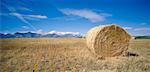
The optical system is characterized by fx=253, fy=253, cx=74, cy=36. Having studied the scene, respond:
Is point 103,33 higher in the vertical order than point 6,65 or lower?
higher

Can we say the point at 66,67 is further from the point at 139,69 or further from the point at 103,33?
the point at 103,33

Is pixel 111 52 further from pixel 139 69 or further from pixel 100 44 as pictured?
pixel 139 69

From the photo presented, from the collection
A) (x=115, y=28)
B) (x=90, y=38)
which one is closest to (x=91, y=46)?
(x=90, y=38)

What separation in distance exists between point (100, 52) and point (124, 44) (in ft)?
4.31

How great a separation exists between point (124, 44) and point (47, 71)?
5557 millimetres

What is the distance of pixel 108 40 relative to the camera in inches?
464

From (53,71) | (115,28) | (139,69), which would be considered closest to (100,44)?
(115,28)

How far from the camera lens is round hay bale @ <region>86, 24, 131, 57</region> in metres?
11.4

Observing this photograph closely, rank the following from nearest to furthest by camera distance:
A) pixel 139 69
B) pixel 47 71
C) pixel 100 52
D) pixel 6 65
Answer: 1. pixel 47 71
2. pixel 139 69
3. pixel 6 65
4. pixel 100 52

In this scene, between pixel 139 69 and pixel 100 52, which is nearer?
pixel 139 69

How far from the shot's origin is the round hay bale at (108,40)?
37.6ft

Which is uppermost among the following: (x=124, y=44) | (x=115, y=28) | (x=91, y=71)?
(x=115, y=28)

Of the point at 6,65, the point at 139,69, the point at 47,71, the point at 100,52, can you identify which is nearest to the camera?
the point at 47,71

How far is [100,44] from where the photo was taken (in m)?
11.5
